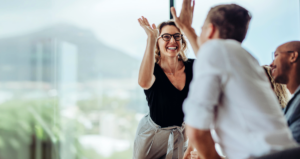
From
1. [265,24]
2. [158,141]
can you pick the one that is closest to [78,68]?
[158,141]

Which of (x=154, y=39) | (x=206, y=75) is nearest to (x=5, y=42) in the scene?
(x=154, y=39)

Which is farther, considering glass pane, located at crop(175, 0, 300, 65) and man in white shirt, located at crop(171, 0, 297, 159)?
glass pane, located at crop(175, 0, 300, 65)

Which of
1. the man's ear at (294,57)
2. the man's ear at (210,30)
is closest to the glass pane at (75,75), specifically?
the man's ear at (294,57)

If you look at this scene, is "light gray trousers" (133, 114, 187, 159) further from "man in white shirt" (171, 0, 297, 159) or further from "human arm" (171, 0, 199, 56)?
"man in white shirt" (171, 0, 297, 159)

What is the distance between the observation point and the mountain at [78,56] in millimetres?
3051

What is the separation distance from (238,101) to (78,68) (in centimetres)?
273

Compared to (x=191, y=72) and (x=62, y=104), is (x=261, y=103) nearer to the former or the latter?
(x=191, y=72)

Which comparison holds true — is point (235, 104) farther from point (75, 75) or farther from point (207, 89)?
point (75, 75)

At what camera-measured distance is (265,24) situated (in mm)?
2885

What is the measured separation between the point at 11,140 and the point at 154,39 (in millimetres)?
2452

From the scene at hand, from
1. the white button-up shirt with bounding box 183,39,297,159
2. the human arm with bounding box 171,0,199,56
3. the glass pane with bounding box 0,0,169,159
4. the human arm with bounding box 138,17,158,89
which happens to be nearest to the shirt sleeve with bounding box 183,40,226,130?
the white button-up shirt with bounding box 183,39,297,159

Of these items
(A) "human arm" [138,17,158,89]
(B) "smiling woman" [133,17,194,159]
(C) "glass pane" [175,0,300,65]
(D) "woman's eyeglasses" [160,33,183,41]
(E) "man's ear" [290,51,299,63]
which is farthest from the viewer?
(C) "glass pane" [175,0,300,65]

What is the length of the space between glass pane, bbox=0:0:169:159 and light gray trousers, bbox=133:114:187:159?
1.48 meters

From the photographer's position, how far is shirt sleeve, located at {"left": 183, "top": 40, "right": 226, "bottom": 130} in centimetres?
70
